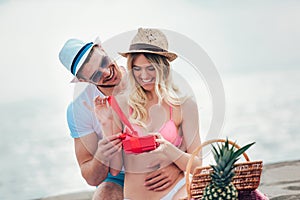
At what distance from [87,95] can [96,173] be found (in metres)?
0.29

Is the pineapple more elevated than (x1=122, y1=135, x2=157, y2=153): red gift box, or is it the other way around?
(x1=122, y1=135, x2=157, y2=153): red gift box

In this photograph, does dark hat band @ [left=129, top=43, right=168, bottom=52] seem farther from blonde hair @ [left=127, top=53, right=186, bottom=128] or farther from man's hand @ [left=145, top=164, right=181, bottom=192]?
man's hand @ [left=145, top=164, right=181, bottom=192]

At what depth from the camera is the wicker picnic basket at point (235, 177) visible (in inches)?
61.6

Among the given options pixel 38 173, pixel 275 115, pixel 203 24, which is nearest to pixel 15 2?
pixel 203 24

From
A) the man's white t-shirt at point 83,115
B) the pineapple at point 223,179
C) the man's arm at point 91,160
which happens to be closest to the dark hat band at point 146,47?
the man's white t-shirt at point 83,115

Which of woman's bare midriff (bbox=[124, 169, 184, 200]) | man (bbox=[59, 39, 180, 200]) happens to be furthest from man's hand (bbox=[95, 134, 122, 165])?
woman's bare midriff (bbox=[124, 169, 184, 200])

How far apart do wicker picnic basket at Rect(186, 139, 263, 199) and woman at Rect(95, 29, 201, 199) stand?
23cm

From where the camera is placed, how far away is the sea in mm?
A: 4613

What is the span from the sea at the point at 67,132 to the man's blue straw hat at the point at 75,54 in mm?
1923

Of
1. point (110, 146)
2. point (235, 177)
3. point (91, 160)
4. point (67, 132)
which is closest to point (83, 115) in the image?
point (91, 160)

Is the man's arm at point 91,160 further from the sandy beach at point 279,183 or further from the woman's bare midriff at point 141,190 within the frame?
the sandy beach at point 279,183

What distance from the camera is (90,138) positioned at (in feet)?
6.55

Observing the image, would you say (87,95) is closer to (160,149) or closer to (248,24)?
(160,149)

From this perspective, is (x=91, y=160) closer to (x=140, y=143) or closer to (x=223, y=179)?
(x=140, y=143)
